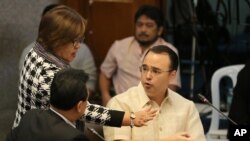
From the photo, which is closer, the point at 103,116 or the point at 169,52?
the point at 103,116

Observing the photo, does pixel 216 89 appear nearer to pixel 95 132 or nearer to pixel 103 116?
pixel 95 132

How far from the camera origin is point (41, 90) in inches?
111

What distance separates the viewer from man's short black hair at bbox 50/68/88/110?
2379 millimetres

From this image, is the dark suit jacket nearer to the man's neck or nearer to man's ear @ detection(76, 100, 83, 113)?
man's ear @ detection(76, 100, 83, 113)

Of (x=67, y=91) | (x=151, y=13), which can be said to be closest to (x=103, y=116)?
(x=67, y=91)

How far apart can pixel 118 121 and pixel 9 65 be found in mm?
2480

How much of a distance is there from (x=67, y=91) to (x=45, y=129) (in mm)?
175

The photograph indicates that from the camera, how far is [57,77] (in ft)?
8.01

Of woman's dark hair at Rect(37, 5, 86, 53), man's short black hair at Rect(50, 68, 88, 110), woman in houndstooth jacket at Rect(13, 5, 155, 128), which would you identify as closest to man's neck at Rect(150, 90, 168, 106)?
woman in houndstooth jacket at Rect(13, 5, 155, 128)

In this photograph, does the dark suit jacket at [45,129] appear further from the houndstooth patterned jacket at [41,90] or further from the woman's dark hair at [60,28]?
the woman's dark hair at [60,28]

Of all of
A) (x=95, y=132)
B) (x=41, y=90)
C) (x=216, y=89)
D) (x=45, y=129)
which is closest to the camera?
(x=45, y=129)

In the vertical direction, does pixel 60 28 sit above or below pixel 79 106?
above


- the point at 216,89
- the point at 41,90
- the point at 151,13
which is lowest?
the point at 216,89

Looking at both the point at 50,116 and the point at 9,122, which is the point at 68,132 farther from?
the point at 9,122
